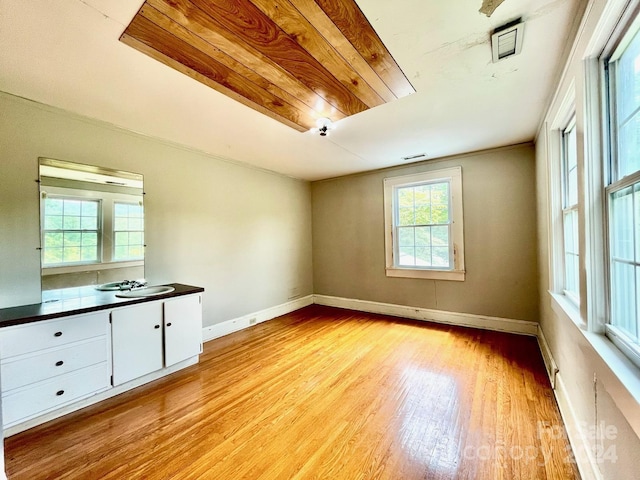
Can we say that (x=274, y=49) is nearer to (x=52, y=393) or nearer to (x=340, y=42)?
(x=340, y=42)

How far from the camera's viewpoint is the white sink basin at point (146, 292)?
8.19ft

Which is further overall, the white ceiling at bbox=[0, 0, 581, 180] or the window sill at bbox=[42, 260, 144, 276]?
the window sill at bbox=[42, 260, 144, 276]

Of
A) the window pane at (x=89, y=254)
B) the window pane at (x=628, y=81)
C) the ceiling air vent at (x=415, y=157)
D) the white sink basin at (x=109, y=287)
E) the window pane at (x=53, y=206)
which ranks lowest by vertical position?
the white sink basin at (x=109, y=287)

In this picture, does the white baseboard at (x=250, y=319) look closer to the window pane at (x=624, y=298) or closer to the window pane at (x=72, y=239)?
the window pane at (x=72, y=239)

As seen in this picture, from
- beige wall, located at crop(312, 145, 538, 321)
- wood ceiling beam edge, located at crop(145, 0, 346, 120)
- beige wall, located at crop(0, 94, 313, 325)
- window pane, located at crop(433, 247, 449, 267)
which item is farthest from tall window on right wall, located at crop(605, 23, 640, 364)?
beige wall, located at crop(0, 94, 313, 325)

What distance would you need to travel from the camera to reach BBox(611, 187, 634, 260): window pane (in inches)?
42.9

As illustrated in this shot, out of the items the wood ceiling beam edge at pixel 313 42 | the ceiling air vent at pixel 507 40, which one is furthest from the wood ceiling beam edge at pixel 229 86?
the ceiling air vent at pixel 507 40

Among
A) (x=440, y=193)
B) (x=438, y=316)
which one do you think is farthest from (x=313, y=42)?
(x=438, y=316)

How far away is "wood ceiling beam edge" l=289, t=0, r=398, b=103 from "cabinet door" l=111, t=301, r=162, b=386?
2584 millimetres

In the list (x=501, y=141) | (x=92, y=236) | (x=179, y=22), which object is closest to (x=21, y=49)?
(x=179, y=22)

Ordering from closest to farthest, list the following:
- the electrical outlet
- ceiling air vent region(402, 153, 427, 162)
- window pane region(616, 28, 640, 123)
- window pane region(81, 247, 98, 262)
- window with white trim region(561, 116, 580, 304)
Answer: window pane region(616, 28, 640, 123) < window with white trim region(561, 116, 580, 304) < window pane region(81, 247, 98, 262) < ceiling air vent region(402, 153, 427, 162) < the electrical outlet

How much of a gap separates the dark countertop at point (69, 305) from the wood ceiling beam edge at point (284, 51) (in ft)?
7.40

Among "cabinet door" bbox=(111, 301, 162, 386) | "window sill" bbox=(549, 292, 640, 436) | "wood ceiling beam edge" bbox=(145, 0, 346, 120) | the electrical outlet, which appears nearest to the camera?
"window sill" bbox=(549, 292, 640, 436)

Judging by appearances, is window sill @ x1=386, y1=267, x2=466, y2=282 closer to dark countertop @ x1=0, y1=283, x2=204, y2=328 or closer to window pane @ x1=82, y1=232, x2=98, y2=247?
dark countertop @ x1=0, y1=283, x2=204, y2=328
